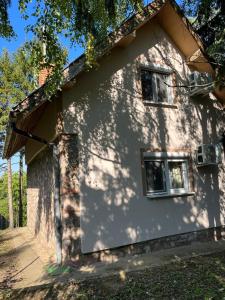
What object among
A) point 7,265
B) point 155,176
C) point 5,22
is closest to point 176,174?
point 155,176

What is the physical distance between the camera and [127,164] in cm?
881

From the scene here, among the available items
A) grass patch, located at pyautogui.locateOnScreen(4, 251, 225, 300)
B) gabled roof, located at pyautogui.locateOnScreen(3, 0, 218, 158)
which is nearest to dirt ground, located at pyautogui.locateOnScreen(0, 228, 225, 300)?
grass patch, located at pyautogui.locateOnScreen(4, 251, 225, 300)

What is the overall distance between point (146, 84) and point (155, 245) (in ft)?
15.6

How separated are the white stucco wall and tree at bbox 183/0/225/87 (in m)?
1.23

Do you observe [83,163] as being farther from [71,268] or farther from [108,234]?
[71,268]

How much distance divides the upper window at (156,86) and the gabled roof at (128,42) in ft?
3.72

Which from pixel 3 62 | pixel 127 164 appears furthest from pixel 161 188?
pixel 3 62

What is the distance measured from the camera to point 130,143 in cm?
902

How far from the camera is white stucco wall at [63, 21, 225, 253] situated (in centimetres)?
823

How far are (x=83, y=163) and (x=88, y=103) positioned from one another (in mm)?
1603

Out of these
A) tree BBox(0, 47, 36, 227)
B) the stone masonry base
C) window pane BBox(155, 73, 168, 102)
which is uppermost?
tree BBox(0, 47, 36, 227)

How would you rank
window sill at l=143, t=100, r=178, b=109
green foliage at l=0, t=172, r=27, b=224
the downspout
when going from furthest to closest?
green foliage at l=0, t=172, r=27, b=224 → window sill at l=143, t=100, r=178, b=109 → the downspout

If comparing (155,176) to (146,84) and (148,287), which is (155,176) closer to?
(146,84)

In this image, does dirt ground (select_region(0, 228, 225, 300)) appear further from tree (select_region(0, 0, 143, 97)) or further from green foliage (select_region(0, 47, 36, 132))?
green foliage (select_region(0, 47, 36, 132))
